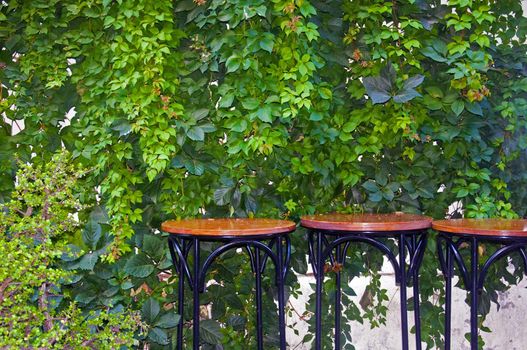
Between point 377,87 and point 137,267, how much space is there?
3.92ft

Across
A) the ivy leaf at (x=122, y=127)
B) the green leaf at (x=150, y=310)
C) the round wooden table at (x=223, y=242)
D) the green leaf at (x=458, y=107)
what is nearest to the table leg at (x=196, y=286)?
the round wooden table at (x=223, y=242)

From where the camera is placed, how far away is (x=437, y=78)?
2.73m

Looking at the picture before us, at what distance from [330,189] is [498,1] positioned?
1071mm

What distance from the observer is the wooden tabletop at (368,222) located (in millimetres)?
2293

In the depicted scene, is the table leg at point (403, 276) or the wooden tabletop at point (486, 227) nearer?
the wooden tabletop at point (486, 227)

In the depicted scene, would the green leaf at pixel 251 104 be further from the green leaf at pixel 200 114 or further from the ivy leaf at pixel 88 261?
the ivy leaf at pixel 88 261

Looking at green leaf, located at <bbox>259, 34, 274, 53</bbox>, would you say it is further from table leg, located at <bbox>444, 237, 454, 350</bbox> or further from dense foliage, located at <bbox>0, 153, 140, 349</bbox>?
table leg, located at <bbox>444, 237, 454, 350</bbox>

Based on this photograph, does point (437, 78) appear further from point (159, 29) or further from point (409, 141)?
point (159, 29)

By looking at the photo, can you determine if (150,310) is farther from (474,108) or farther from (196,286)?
(474,108)

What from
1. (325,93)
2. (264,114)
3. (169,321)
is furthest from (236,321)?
(325,93)

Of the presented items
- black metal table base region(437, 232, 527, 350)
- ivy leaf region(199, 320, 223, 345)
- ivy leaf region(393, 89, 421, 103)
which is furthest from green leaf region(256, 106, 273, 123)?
ivy leaf region(199, 320, 223, 345)

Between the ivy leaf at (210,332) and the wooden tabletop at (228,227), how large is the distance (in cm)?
48

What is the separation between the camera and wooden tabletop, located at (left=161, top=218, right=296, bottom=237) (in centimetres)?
221

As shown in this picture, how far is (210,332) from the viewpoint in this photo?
267 centimetres
